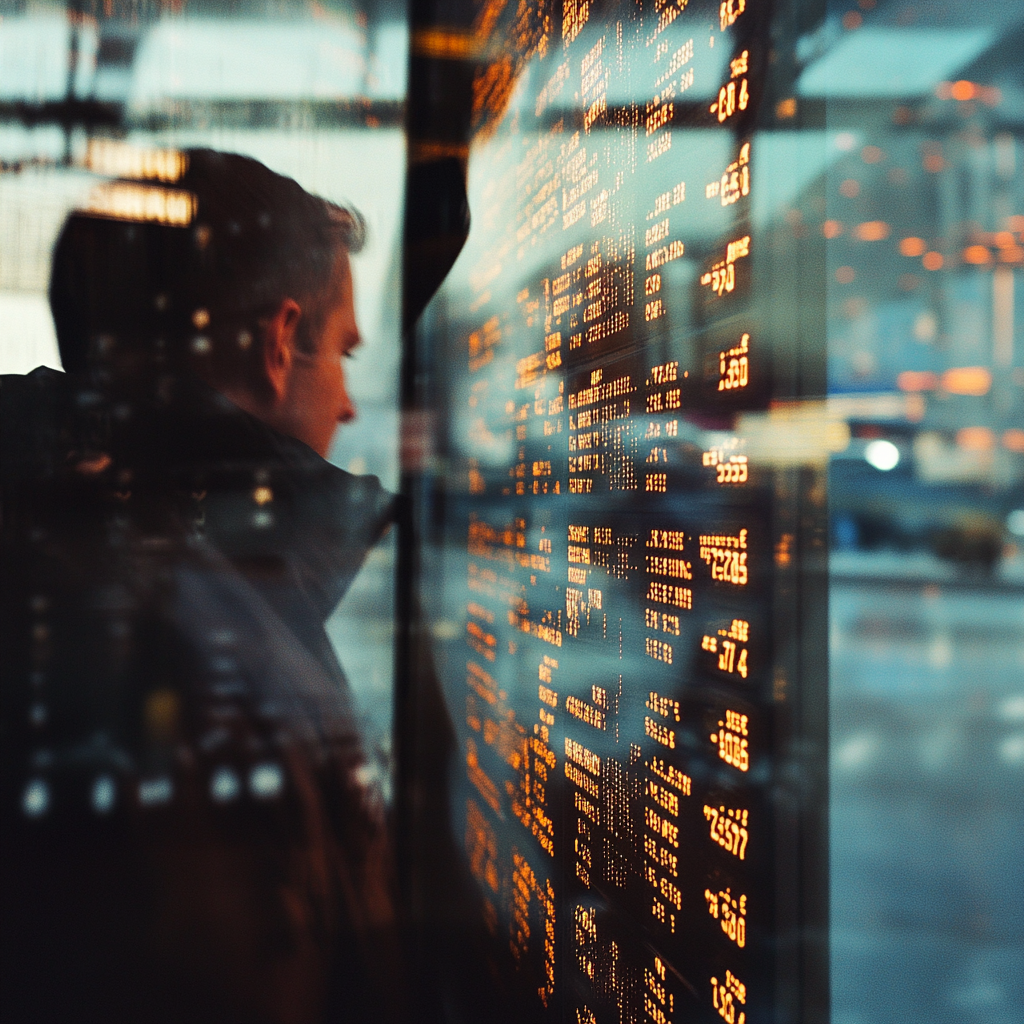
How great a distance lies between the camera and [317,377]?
2020 mm

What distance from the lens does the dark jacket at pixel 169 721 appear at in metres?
1.96

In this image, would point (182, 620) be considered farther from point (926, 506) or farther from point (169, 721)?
point (926, 506)

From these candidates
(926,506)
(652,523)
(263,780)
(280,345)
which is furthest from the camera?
(926,506)

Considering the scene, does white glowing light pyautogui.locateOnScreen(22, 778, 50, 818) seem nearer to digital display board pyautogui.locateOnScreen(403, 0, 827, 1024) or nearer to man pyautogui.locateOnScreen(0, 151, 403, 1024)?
man pyautogui.locateOnScreen(0, 151, 403, 1024)

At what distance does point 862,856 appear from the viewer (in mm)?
4000

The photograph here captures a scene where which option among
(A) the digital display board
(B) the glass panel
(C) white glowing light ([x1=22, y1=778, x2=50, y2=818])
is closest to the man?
(C) white glowing light ([x1=22, y1=778, x2=50, y2=818])

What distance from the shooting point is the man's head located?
195 cm

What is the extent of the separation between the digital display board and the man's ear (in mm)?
463

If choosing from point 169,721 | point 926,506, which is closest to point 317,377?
point 169,721

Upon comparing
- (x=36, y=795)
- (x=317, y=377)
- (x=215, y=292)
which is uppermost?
(x=215, y=292)

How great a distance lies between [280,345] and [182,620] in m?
0.69

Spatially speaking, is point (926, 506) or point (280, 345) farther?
point (926, 506)

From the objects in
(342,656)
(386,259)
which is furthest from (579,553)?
(386,259)

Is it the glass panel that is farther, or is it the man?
the glass panel
